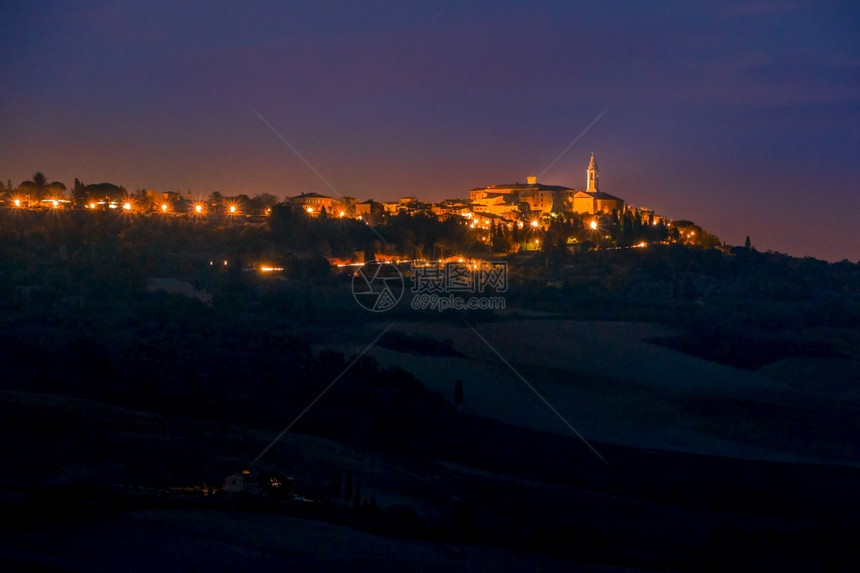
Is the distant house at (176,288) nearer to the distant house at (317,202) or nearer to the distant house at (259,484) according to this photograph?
the distant house at (259,484)

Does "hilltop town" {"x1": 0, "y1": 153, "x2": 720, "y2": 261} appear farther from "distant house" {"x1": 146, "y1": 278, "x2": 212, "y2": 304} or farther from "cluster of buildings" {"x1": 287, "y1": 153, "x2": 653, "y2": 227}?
"distant house" {"x1": 146, "y1": 278, "x2": 212, "y2": 304}

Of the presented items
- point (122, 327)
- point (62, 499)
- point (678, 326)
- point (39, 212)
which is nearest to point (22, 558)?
point (62, 499)

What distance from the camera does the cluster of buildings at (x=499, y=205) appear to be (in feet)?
225

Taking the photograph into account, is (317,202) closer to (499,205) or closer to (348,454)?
(499,205)

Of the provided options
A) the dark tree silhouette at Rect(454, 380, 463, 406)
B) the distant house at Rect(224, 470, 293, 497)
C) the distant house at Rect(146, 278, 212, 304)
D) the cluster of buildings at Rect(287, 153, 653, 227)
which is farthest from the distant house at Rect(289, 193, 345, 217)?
the distant house at Rect(224, 470, 293, 497)

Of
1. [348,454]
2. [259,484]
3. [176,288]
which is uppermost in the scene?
[176,288]

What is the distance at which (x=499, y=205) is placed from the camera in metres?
76.5

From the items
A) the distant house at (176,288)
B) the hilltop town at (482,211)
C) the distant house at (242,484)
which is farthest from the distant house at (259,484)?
the hilltop town at (482,211)

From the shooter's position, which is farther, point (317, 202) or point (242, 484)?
point (317, 202)

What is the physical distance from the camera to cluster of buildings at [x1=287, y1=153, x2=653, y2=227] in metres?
68.6

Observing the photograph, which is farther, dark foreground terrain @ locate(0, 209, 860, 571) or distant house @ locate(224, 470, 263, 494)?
distant house @ locate(224, 470, 263, 494)

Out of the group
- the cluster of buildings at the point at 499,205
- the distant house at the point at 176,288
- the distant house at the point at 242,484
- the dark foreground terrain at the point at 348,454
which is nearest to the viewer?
the dark foreground terrain at the point at 348,454

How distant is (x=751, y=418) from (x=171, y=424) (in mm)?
12455

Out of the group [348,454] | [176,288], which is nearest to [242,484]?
[348,454]
